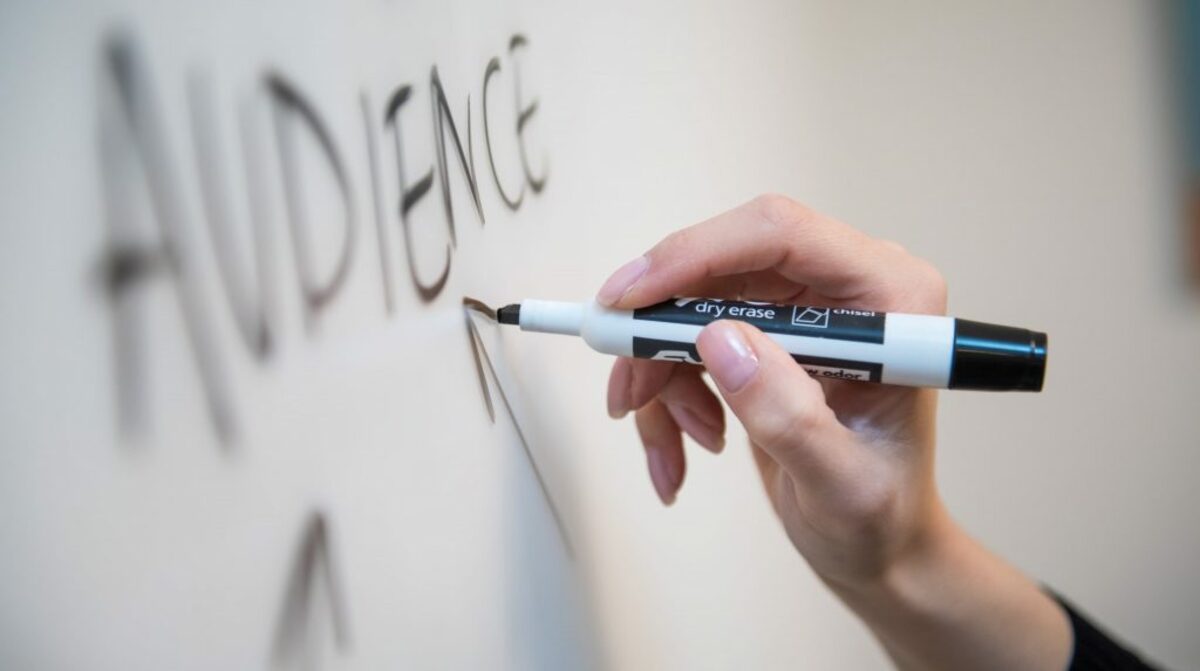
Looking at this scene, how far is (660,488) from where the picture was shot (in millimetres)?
396

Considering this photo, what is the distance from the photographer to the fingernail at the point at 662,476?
1.30 ft

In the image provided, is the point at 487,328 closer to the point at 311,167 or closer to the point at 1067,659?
the point at 311,167

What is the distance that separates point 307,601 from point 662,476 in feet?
0.79

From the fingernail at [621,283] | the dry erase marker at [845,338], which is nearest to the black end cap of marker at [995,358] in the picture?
the dry erase marker at [845,338]

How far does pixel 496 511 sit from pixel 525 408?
0.05m

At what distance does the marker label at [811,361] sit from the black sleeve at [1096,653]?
1.08ft

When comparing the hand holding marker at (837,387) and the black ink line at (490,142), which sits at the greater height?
the black ink line at (490,142)

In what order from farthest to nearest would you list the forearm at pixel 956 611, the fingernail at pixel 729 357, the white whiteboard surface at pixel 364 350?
1. the forearm at pixel 956 611
2. the fingernail at pixel 729 357
3. the white whiteboard surface at pixel 364 350

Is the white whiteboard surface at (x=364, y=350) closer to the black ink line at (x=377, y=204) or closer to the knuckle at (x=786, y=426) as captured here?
the black ink line at (x=377, y=204)

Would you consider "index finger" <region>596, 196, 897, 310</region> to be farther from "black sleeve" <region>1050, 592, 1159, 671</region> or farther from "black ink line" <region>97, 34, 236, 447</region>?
"black sleeve" <region>1050, 592, 1159, 671</region>

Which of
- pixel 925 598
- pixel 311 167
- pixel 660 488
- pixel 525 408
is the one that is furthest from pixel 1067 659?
pixel 311 167

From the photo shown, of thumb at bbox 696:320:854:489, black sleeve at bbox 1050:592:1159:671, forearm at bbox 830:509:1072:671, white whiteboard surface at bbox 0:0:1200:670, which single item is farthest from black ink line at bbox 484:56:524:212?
black sleeve at bbox 1050:592:1159:671

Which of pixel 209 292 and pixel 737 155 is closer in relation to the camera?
pixel 209 292

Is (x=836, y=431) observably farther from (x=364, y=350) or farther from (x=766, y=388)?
(x=364, y=350)
